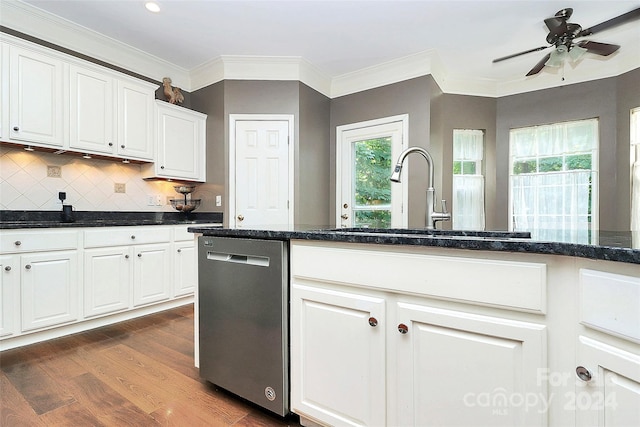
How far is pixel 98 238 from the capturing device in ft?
8.25

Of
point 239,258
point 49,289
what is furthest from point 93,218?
point 239,258

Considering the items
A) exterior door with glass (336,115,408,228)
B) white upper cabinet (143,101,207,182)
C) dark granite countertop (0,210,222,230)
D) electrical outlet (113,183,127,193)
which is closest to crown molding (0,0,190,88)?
white upper cabinet (143,101,207,182)

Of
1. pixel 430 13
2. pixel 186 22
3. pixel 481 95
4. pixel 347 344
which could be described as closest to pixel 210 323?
pixel 347 344

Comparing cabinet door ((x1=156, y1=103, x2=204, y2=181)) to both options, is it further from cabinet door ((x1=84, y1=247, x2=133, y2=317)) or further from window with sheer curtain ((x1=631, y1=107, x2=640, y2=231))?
window with sheer curtain ((x1=631, y1=107, x2=640, y2=231))

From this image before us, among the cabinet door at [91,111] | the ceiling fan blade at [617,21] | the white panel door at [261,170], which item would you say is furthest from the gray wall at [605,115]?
the cabinet door at [91,111]

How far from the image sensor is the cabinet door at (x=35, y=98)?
2.31 meters

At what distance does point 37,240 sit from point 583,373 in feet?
9.97

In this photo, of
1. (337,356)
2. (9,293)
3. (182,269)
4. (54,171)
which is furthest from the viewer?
(182,269)

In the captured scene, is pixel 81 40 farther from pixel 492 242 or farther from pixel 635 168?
pixel 635 168

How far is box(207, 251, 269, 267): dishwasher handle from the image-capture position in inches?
52.3

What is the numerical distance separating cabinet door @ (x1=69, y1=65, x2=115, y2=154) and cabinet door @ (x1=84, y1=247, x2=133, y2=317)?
3.21ft

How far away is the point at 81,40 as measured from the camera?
2.88 m

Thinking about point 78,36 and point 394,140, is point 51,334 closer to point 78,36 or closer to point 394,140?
point 78,36

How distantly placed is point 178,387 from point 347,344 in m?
1.08
